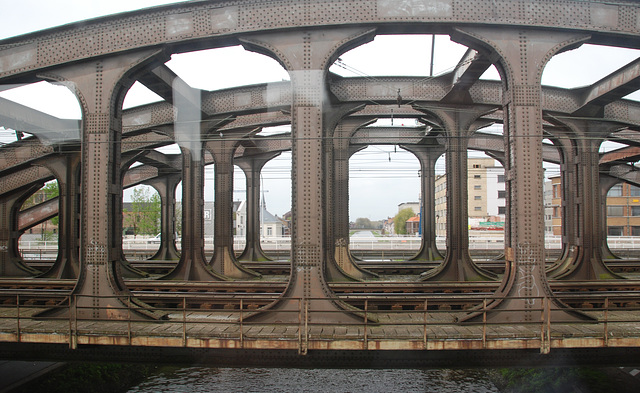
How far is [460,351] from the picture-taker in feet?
28.5

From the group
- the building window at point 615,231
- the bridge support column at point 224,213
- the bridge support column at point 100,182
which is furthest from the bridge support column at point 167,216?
the building window at point 615,231

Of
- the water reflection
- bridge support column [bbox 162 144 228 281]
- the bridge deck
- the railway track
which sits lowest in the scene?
the water reflection

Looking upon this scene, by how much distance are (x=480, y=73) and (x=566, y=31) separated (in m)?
4.48

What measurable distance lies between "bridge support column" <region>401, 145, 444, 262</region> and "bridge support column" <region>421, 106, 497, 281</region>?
7015mm

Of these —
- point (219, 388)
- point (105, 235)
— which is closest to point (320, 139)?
point (105, 235)

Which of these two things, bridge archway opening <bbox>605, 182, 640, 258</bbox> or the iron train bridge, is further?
bridge archway opening <bbox>605, 182, 640, 258</bbox>

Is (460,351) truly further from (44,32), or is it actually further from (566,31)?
(44,32)

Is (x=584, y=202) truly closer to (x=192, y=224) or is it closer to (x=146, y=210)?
(x=192, y=224)

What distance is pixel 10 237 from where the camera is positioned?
23625 millimetres

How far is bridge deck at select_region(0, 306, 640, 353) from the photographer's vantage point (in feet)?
27.4

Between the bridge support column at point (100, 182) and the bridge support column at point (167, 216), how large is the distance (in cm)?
2064

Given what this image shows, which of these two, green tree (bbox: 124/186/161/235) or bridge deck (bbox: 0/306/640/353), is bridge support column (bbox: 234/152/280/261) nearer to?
bridge deck (bbox: 0/306/640/353)

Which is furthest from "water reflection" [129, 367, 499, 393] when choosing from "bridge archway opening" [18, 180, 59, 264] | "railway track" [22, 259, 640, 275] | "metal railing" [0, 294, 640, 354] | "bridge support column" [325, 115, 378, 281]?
"bridge archway opening" [18, 180, 59, 264]

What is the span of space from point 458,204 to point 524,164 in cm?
787
